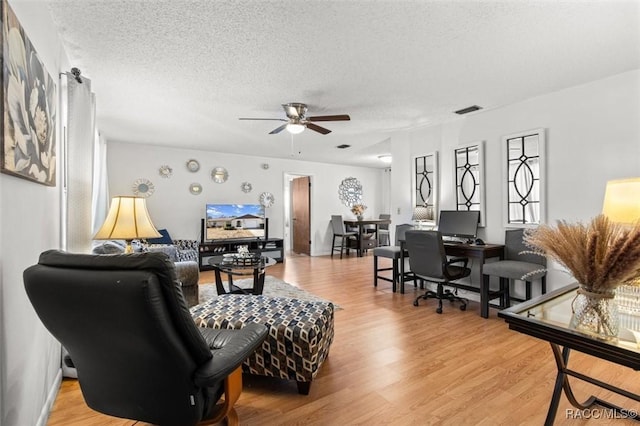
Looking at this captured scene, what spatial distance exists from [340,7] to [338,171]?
6.36m

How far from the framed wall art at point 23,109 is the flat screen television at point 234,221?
4.43 metres

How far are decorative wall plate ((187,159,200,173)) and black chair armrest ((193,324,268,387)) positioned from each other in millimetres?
5113

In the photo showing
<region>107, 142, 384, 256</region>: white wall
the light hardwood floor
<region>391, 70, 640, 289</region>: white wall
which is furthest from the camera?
<region>107, 142, 384, 256</region>: white wall

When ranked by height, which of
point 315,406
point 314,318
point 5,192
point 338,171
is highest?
point 338,171

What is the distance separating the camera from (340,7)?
1.87 metres

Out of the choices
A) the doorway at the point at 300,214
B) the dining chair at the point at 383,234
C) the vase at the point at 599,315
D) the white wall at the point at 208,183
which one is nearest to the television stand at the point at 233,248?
the white wall at the point at 208,183

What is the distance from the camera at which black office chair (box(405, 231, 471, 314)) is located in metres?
3.40

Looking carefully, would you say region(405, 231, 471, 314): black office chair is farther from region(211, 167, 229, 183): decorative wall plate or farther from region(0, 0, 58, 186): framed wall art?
region(211, 167, 229, 183): decorative wall plate

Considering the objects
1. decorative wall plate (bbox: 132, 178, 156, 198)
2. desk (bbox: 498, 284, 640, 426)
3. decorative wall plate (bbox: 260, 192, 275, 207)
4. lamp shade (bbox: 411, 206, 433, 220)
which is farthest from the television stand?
desk (bbox: 498, 284, 640, 426)

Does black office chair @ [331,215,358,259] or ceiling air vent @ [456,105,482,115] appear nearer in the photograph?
ceiling air vent @ [456,105,482,115]

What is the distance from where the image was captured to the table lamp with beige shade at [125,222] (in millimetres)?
2086

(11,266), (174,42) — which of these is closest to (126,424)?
(11,266)

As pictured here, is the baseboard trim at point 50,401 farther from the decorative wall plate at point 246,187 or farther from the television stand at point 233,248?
the decorative wall plate at point 246,187

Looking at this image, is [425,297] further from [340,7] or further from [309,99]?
[340,7]
